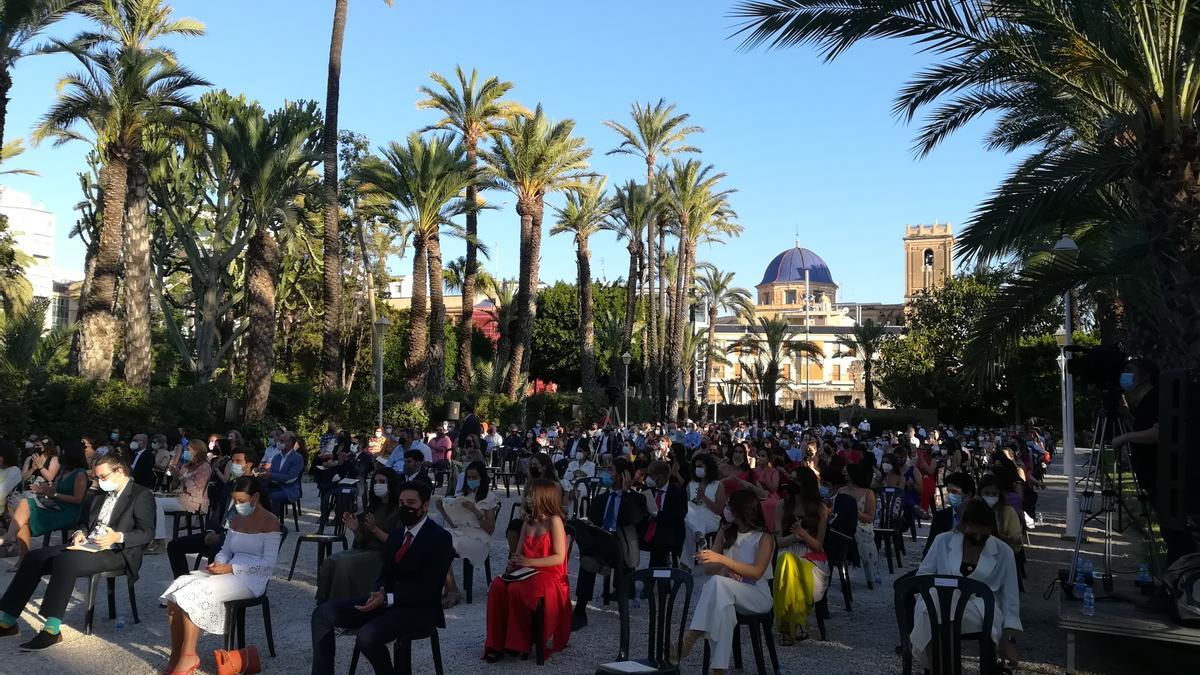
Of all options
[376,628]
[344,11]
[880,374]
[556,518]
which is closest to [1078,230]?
[556,518]

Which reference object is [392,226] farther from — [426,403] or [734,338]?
[734,338]

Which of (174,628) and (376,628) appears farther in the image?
(174,628)

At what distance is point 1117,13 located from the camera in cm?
911

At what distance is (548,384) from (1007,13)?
184 ft

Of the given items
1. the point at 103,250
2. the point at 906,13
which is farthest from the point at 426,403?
the point at 906,13

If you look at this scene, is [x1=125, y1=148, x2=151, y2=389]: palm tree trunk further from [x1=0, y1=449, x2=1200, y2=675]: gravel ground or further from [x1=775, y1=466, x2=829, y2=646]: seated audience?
[x1=775, y1=466, x2=829, y2=646]: seated audience

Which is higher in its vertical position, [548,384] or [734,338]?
[734,338]

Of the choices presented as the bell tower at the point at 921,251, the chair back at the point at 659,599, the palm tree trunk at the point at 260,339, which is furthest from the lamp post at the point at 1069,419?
the bell tower at the point at 921,251

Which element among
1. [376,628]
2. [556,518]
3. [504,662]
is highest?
[556,518]

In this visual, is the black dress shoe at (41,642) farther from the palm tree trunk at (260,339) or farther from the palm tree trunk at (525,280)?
the palm tree trunk at (525,280)

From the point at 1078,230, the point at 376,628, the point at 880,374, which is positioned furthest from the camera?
the point at 880,374

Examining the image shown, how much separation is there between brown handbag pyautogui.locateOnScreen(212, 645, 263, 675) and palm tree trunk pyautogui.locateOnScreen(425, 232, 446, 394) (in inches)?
978

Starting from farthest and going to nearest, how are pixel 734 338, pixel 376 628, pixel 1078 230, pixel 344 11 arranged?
pixel 734 338, pixel 344 11, pixel 1078 230, pixel 376 628

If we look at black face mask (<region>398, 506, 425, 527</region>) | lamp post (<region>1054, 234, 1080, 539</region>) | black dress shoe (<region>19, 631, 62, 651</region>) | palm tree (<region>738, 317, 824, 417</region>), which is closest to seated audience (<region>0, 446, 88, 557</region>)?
black dress shoe (<region>19, 631, 62, 651</region>)
